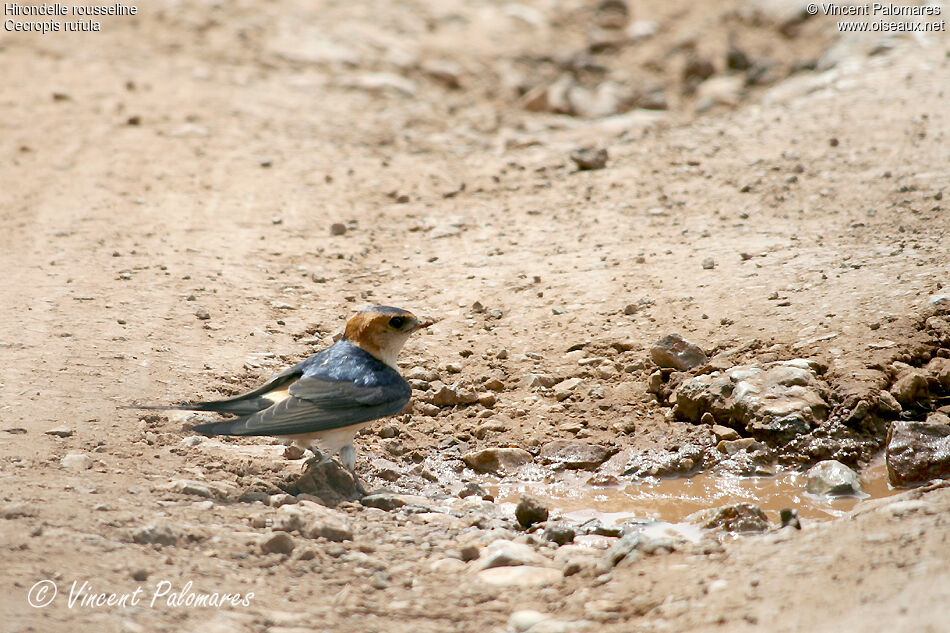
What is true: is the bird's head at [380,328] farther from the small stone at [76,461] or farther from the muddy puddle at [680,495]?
the small stone at [76,461]

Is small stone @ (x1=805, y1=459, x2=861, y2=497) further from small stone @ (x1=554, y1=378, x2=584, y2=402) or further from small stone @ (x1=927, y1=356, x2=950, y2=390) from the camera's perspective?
small stone @ (x1=554, y1=378, x2=584, y2=402)

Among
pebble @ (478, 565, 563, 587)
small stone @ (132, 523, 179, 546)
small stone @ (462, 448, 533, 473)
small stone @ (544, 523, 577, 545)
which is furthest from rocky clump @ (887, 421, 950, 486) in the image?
small stone @ (132, 523, 179, 546)

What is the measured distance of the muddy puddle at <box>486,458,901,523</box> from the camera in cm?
515

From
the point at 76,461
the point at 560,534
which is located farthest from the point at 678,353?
the point at 76,461

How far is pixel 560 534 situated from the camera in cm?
468

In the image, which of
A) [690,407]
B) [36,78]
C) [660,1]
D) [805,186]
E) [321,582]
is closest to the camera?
[321,582]

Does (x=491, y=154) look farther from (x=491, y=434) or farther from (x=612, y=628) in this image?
(x=612, y=628)

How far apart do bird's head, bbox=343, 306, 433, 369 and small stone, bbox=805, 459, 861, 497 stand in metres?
2.21

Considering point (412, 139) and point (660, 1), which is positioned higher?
point (660, 1)

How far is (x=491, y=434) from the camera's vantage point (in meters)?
5.97

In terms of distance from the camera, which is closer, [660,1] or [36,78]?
[36,78]

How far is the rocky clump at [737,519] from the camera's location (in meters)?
4.61

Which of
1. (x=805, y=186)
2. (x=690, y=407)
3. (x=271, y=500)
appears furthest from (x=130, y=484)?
(x=805, y=186)

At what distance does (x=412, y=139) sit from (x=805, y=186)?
4.15 metres
